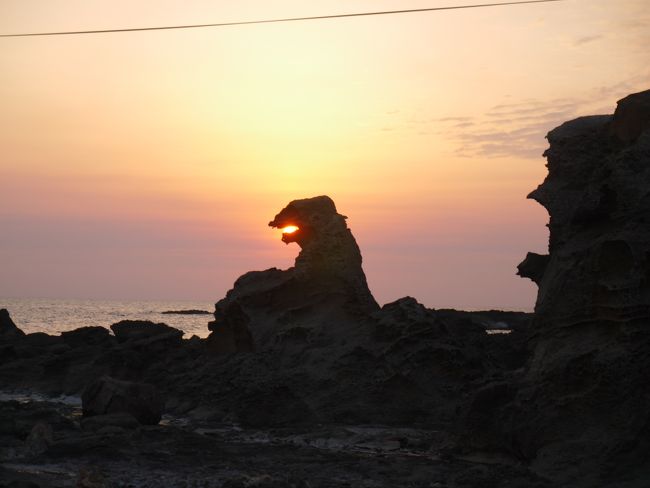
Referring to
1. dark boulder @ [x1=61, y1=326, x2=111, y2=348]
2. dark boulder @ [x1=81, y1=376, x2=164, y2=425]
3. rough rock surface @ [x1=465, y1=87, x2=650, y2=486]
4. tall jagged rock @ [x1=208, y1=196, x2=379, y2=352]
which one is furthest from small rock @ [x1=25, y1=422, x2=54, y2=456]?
dark boulder @ [x1=61, y1=326, x2=111, y2=348]

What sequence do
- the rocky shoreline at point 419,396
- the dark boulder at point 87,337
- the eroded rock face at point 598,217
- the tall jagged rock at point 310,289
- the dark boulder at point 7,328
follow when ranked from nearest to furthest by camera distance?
the rocky shoreline at point 419,396 → the eroded rock face at point 598,217 → the tall jagged rock at point 310,289 → the dark boulder at point 87,337 → the dark boulder at point 7,328

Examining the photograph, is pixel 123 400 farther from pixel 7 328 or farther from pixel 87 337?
pixel 7 328

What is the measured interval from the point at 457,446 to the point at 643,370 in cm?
370

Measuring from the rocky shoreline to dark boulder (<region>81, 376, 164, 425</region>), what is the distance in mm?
38

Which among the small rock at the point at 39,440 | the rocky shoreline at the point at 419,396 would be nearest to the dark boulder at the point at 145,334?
the rocky shoreline at the point at 419,396

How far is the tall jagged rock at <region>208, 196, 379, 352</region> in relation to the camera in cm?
2441

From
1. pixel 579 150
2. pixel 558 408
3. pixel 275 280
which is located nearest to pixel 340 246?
pixel 275 280

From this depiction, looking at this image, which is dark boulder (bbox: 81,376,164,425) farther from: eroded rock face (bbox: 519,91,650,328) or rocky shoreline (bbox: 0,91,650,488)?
eroded rock face (bbox: 519,91,650,328)

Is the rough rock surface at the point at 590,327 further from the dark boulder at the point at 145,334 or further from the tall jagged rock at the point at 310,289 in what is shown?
the dark boulder at the point at 145,334

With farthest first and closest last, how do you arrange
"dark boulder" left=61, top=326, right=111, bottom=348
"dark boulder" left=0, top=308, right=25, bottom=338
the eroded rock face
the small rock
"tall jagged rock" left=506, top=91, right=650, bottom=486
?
"dark boulder" left=0, top=308, right=25, bottom=338, "dark boulder" left=61, top=326, right=111, bottom=348, the small rock, the eroded rock face, "tall jagged rock" left=506, top=91, right=650, bottom=486

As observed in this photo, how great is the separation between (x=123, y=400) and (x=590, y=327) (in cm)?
978

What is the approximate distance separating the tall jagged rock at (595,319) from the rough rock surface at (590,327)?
0.02 metres

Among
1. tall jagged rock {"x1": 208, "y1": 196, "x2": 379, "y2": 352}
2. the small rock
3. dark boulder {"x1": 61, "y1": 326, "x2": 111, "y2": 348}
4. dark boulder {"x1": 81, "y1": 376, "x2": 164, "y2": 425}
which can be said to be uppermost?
tall jagged rock {"x1": 208, "y1": 196, "x2": 379, "y2": 352}

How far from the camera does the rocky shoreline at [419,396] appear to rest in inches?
510
